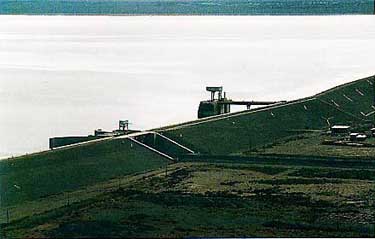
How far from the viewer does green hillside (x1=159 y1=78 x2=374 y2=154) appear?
1577 centimetres

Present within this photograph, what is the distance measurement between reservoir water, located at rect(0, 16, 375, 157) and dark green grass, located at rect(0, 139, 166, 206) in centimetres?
303

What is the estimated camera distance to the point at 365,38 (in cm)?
5609

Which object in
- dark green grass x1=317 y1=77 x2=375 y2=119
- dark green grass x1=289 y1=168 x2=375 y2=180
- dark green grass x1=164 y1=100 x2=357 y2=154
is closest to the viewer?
dark green grass x1=289 y1=168 x2=375 y2=180

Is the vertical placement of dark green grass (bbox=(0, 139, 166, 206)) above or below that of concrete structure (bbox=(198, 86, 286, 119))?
below

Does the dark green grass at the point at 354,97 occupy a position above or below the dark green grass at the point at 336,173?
above

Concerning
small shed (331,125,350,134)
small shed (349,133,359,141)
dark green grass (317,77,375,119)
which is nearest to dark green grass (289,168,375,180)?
small shed (349,133,359,141)

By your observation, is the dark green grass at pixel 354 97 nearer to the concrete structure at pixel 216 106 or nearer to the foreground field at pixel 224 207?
the concrete structure at pixel 216 106

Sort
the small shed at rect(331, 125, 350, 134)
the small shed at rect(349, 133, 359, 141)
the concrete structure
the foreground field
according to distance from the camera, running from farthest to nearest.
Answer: the concrete structure < the small shed at rect(331, 125, 350, 134) < the small shed at rect(349, 133, 359, 141) < the foreground field

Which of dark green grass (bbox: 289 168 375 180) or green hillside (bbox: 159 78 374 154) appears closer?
dark green grass (bbox: 289 168 375 180)

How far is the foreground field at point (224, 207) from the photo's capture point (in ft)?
30.6

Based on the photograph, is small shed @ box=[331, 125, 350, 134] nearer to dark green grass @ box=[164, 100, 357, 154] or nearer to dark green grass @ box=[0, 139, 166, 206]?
dark green grass @ box=[164, 100, 357, 154]

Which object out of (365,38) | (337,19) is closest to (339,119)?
(365,38)

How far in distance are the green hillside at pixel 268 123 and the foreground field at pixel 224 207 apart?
247cm

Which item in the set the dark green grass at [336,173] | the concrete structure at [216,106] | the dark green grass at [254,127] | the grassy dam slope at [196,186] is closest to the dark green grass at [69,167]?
the grassy dam slope at [196,186]
